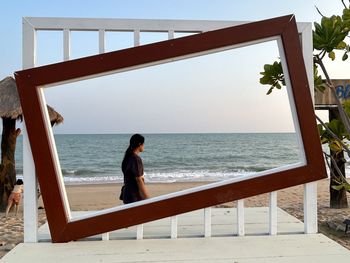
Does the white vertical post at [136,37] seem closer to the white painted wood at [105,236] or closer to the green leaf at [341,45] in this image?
the white painted wood at [105,236]

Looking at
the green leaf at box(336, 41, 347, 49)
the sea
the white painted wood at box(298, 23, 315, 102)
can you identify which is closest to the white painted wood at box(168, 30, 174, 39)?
the white painted wood at box(298, 23, 315, 102)

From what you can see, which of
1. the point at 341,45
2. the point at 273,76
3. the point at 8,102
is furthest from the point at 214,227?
the point at 8,102

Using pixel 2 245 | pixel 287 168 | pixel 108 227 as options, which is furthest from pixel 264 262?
pixel 2 245

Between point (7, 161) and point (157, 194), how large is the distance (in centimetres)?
579

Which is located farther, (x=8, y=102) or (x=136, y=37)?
(x=8, y=102)

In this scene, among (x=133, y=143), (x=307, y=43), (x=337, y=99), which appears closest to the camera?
(x=307, y=43)

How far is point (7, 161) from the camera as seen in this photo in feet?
26.3

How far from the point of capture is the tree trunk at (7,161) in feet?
26.1

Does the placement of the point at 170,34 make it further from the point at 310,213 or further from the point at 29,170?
the point at 310,213

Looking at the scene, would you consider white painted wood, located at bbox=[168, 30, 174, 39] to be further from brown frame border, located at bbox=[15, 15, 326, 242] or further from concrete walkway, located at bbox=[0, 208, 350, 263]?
concrete walkway, located at bbox=[0, 208, 350, 263]

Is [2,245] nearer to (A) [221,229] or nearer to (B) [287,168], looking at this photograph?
(A) [221,229]

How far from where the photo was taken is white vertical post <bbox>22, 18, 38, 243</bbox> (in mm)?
2535

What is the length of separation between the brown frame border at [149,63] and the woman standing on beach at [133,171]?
459 mm

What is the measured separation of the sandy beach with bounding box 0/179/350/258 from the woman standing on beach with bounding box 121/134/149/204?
36cm
